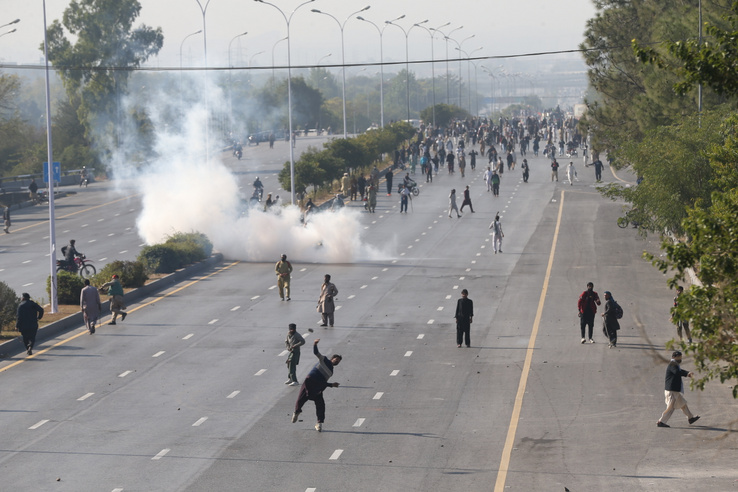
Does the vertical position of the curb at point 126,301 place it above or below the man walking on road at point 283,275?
below

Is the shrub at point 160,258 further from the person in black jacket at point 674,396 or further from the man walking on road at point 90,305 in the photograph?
the person in black jacket at point 674,396

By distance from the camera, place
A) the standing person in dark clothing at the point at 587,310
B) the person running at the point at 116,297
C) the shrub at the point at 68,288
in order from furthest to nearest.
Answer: the shrub at the point at 68,288
the person running at the point at 116,297
the standing person in dark clothing at the point at 587,310

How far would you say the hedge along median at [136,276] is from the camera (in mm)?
25109

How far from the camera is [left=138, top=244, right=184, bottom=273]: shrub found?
33906 millimetres

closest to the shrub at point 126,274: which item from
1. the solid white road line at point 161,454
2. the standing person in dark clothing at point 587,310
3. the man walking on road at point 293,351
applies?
the man walking on road at point 293,351

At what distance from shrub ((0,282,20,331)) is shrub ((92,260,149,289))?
521 centimetres

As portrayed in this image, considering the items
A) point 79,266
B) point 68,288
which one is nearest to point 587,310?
point 68,288

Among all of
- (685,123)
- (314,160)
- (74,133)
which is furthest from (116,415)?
(74,133)

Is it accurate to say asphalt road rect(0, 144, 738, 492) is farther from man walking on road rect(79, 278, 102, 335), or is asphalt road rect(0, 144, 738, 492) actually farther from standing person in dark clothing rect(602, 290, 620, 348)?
man walking on road rect(79, 278, 102, 335)

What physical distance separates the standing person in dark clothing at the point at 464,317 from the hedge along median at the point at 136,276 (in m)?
9.15

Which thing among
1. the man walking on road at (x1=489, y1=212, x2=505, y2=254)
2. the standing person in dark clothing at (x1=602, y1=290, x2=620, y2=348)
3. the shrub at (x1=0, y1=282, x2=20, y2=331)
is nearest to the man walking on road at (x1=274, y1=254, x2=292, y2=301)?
the shrub at (x1=0, y1=282, x2=20, y2=331)

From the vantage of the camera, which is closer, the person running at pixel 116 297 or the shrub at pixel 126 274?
the person running at pixel 116 297

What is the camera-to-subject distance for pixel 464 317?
2227 cm

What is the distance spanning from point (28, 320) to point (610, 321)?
11.7 m
